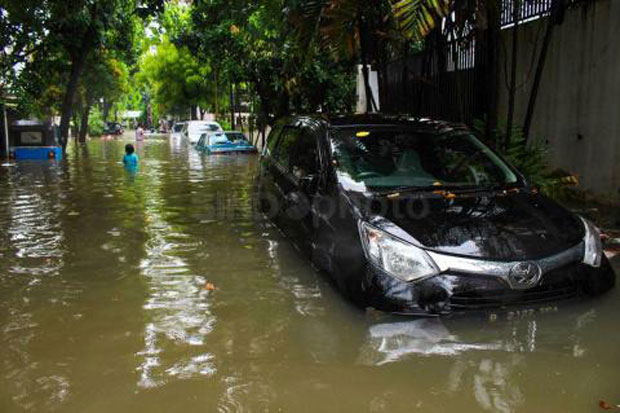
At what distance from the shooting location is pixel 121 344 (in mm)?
4141

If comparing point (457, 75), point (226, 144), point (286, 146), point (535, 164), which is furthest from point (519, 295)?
point (226, 144)

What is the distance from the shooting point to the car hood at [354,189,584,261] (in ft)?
13.7

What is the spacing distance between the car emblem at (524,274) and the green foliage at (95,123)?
5953 cm

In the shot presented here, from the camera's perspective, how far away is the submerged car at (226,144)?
935 inches

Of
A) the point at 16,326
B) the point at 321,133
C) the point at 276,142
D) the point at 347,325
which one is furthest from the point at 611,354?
the point at 276,142

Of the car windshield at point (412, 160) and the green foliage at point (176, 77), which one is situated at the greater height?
the green foliage at point (176, 77)

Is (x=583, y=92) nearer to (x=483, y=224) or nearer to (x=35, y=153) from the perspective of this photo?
(x=483, y=224)

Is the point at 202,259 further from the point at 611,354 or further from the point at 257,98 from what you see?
the point at 257,98

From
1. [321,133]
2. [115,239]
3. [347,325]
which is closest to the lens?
[347,325]

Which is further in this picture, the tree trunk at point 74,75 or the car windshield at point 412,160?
the tree trunk at point 74,75

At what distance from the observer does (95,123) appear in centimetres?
6147

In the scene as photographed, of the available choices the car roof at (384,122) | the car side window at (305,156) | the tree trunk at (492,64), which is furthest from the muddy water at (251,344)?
the tree trunk at (492,64)

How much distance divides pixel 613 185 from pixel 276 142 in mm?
4666

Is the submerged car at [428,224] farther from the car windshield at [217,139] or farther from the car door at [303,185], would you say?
the car windshield at [217,139]
